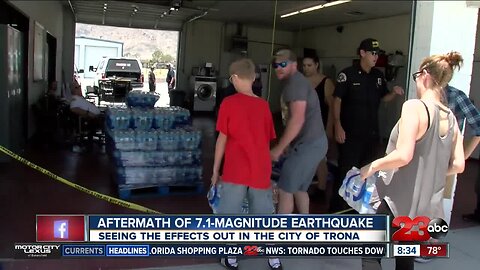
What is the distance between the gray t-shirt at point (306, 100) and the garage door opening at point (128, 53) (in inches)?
491

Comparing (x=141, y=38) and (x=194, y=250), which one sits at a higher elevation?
(x=141, y=38)

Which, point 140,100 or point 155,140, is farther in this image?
point 140,100

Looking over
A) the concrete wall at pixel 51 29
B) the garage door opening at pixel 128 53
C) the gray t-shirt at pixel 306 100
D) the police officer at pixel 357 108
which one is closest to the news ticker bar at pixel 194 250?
the gray t-shirt at pixel 306 100

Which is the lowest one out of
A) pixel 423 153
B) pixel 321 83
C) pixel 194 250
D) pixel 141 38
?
pixel 194 250

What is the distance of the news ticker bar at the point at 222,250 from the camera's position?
2445 mm

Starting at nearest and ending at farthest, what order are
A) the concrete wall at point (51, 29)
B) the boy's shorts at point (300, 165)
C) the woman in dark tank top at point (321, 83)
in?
the boy's shorts at point (300, 165) → the woman in dark tank top at point (321, 83) → the concrete wall at point (51, 29)

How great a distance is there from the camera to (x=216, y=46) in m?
16.8

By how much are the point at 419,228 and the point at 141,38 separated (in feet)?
52.2

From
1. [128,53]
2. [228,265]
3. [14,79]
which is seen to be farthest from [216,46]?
[228,265]

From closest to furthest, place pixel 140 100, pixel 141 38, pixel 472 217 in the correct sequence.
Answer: pixel 472 217 < pixel 140 100 < pixel 141 38

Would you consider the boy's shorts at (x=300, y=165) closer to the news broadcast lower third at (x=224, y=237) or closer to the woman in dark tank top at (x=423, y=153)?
the news broadcast lower third at (x=224, y=237)

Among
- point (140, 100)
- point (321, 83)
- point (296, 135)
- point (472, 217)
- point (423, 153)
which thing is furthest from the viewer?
point (140, 100)

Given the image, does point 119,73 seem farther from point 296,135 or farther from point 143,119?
point 296,135

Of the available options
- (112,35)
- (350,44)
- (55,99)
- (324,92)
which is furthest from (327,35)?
(324,92)
